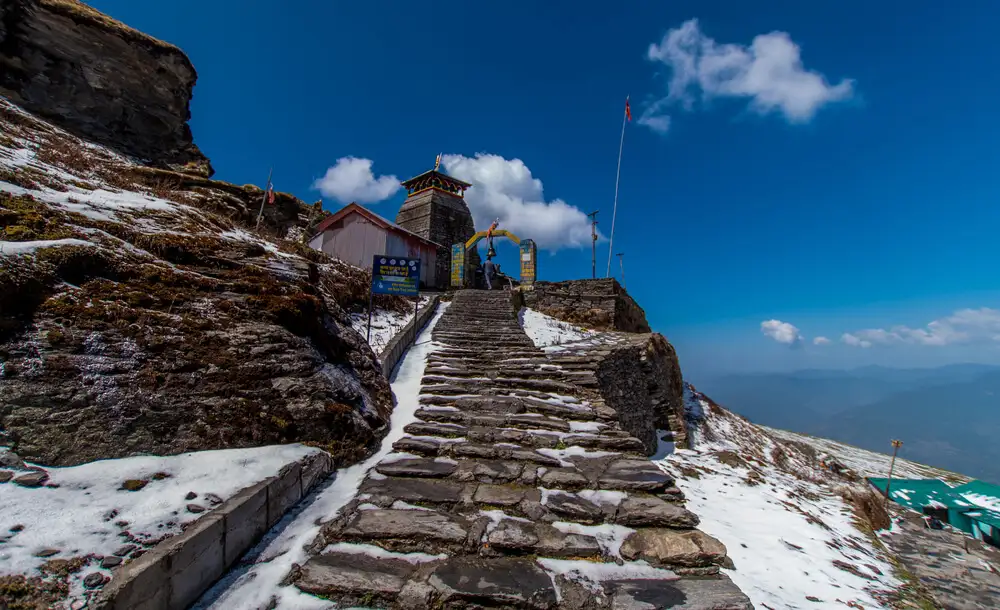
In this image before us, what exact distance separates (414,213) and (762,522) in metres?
28.4

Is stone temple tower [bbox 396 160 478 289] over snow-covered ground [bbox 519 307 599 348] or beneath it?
over

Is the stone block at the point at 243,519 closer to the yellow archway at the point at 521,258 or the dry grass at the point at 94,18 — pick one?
the yellow archway at the point at 521,258

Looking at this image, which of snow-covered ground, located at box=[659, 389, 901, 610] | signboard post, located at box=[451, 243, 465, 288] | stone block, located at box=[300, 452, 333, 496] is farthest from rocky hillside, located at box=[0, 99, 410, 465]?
signboard post, located at box=[451, 243, 465, 288]

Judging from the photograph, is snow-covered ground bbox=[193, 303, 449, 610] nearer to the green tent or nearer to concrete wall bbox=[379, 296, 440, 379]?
concrete wall bbox=[379, 296, 440, 379]

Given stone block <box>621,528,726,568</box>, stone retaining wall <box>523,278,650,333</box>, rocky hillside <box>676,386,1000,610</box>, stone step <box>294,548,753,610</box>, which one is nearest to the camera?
stone step <box>294,548,753,610</box>

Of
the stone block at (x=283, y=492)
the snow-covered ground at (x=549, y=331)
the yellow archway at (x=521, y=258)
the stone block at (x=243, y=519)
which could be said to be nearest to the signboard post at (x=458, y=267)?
the yellow archway at (x=521, y=258)

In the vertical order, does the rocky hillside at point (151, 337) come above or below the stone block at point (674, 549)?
above

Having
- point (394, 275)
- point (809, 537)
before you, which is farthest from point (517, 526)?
point (394, 275)

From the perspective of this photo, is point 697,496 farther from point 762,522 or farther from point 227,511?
point 227,511

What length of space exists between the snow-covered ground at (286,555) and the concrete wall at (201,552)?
89 millimetres

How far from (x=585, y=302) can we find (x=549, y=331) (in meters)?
3.94

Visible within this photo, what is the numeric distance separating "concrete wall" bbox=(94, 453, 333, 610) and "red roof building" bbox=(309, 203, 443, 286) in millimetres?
16269

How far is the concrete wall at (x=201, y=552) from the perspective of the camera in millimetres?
1917

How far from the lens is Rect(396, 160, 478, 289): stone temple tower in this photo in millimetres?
28938
